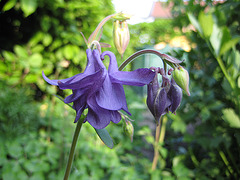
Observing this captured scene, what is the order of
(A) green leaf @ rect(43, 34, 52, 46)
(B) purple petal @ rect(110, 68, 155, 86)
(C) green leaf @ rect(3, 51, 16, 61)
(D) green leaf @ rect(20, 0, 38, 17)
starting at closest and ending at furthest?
(B) purple petal @ rect(110, 68, 155, 86), (D) green leaf @ rect(20, 0, 38, 17), (C) green leaf @ rect(3, 51, 16, 61), (A) green leaf @ rect(43, 34, 52, 46)

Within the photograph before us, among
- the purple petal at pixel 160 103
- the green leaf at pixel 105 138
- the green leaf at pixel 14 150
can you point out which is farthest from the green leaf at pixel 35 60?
the purple petal at pixel 160 103

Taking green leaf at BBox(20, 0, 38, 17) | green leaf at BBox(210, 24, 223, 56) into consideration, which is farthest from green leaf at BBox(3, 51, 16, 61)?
green leaf at BBox(210, 24, 223, 56)

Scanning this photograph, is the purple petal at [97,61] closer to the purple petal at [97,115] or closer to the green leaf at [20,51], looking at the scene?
the purple petal at [97,115]

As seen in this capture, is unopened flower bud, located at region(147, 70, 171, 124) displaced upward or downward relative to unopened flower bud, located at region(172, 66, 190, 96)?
downward

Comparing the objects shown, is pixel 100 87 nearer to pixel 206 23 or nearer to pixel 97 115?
pixel 97 115

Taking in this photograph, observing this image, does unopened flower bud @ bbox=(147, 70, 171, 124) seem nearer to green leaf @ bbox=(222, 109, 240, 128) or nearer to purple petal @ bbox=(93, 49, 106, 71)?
purple petal @ bbox=(93, 49, 106, 71)

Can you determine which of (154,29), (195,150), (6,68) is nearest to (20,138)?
(6,68)

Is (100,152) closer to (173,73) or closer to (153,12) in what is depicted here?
(173,73)
